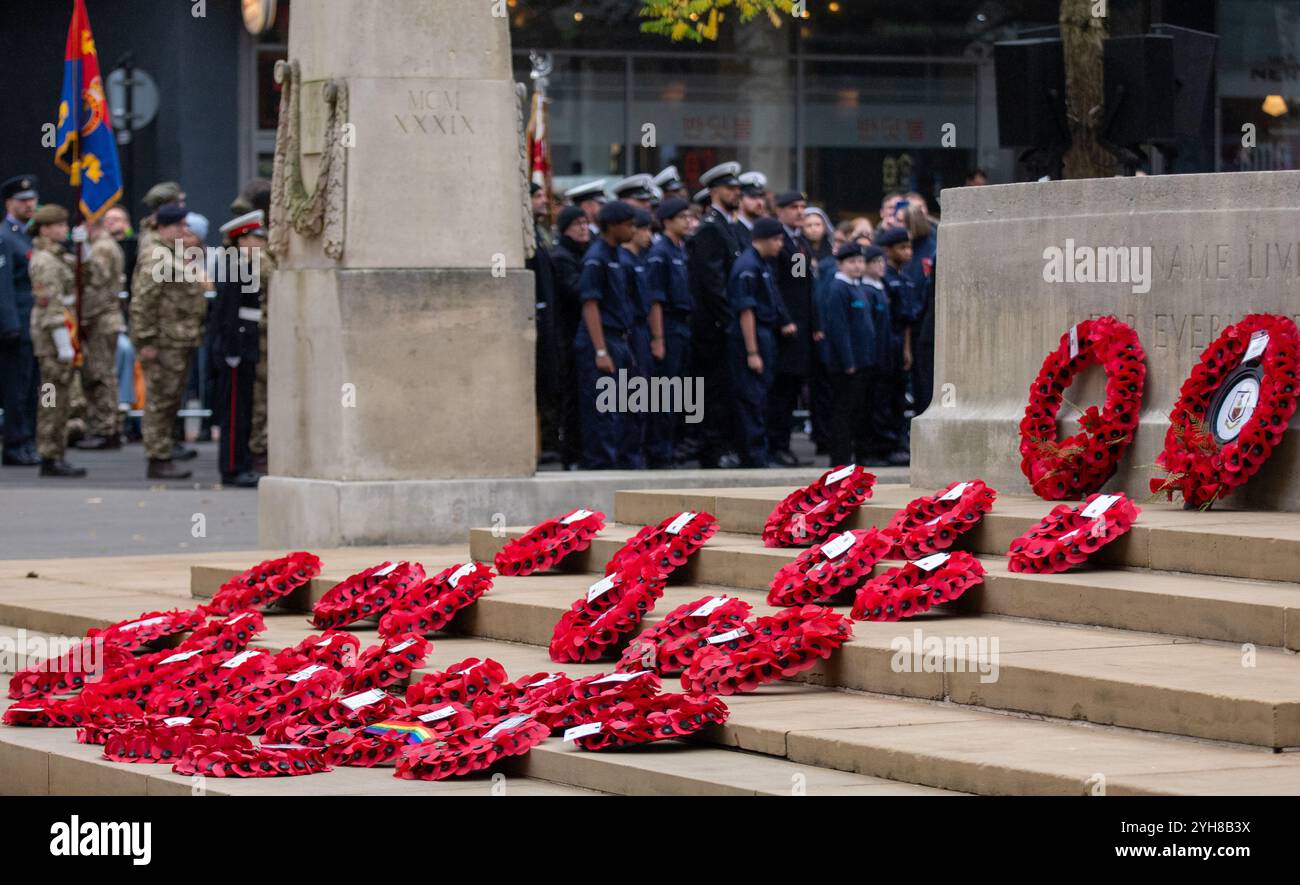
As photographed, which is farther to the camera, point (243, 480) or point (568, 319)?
point (243, 480)

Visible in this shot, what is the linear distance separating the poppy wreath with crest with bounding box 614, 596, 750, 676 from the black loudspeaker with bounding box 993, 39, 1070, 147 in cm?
595

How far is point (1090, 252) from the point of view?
10961mm

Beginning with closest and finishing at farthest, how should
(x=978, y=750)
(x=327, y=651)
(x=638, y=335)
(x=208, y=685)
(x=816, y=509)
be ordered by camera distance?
(x=978, y=750)
(x=208, y=685)
(x=327, y=651)
(x=816, y=509)
(x=638, y=335)

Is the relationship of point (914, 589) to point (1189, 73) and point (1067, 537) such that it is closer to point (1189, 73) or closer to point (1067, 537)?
point (1067, 537)

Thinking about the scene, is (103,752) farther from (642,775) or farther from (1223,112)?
(1223,112)

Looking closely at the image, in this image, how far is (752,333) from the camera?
17.7m

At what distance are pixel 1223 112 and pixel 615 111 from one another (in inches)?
289

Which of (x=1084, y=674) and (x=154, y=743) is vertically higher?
(x=1084, y=674)

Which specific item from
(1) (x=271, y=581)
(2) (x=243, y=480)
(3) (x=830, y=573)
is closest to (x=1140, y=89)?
(3) (x=830, y=573)

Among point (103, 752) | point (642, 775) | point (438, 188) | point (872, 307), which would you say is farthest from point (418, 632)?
point (872, 307)

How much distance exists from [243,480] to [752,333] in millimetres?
3908

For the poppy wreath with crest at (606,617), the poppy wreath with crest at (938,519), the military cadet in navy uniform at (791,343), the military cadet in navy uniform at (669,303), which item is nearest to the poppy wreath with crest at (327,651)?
the poppy wreath with crest at (606,617)

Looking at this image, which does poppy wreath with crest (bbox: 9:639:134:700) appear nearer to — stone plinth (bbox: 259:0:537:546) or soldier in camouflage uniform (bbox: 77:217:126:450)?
stone plinth (bbox: 259:0:537:546)

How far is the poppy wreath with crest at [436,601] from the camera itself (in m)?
9.85
